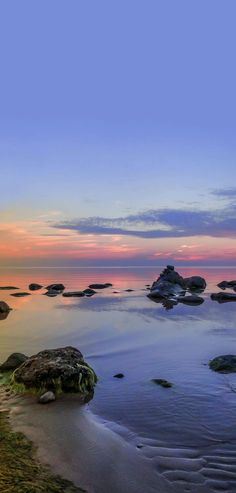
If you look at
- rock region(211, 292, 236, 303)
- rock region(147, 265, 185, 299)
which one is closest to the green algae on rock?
rock region(211, 292, 236, 303)

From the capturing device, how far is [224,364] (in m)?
14.6

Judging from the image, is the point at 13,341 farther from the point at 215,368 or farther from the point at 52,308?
the point at 52,308

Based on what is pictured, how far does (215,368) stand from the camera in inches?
571

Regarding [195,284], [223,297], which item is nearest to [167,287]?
[223,297]

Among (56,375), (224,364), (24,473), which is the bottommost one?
(224,364)

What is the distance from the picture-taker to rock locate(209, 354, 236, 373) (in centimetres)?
1442

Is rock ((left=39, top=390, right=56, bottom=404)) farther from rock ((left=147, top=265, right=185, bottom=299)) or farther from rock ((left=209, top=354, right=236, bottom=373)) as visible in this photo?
rock ((left=147, top=265, right=185, bottom=299))

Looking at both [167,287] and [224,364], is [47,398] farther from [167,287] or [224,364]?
[167,287]

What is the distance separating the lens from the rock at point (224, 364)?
47.3 ft

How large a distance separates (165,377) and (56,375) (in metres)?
4.20

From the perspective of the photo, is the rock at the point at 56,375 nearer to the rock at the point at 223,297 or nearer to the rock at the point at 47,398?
the rock at the point at 47,398

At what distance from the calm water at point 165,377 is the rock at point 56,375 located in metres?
0.58

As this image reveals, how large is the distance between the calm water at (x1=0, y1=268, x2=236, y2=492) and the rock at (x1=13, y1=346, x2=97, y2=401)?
1.89ft

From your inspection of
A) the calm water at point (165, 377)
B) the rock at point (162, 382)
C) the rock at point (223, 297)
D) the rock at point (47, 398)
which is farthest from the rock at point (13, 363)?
the rock at point (223, 297)
